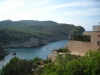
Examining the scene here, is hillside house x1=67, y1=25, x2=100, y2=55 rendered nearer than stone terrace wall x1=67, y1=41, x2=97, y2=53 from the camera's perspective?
Yes

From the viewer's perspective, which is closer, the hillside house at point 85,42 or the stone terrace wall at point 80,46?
the hillside house at point 85,42

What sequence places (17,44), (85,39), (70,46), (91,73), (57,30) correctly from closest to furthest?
1. (91,73)
2. (85,39)
3. (70,46)
4. (17,44)
5. (57,30)

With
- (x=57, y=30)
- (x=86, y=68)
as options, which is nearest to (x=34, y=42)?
(x=57, y=30)

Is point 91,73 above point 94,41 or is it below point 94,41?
below

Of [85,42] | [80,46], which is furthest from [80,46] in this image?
[85,42]

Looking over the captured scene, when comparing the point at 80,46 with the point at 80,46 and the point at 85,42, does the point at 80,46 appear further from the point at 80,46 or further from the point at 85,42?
the point at 85,42

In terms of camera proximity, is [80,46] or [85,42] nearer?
[85,42]

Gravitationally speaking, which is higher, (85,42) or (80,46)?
(85,42)

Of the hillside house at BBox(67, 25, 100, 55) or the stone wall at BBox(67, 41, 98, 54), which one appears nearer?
the hillside house at BBox(67, 25, 100, 55)

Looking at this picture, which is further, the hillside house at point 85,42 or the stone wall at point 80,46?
the stone wall at point 80,46

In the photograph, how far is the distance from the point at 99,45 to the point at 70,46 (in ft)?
9.56

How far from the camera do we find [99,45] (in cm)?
1498

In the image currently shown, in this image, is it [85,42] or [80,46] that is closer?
[85,42]

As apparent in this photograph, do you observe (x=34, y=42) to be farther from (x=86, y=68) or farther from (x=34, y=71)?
(x=86, y=68)
